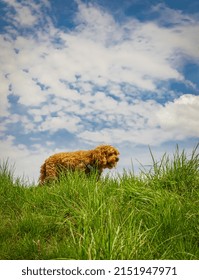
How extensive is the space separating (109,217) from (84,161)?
3.07 metres

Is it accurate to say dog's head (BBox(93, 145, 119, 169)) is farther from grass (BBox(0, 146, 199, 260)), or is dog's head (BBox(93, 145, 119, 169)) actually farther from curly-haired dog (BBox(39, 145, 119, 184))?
grass (BBox(0, 146, 199, 260))

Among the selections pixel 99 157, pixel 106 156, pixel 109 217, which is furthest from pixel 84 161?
pixel 109 217

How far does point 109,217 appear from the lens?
12.8ft

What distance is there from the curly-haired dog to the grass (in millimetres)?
327

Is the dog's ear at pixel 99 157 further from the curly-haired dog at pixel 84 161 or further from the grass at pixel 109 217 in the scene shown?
the grass at pixel 109 217

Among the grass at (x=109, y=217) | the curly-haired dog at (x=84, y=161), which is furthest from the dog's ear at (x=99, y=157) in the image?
the grass at (x=109, y=217)

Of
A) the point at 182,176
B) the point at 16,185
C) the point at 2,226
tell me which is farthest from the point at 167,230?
the point at 16,185

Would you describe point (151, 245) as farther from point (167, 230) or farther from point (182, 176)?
point (182, 176)

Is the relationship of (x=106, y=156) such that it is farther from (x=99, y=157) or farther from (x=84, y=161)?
(x=84, y=161)

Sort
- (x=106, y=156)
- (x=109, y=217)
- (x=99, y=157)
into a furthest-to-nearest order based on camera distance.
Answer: (x=106, y=156) → (x=99, y=157) → (x=109, y=217)

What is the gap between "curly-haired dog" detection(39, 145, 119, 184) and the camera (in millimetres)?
6875

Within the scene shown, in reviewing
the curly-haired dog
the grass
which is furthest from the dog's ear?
the grass

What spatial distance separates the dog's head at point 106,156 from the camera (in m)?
6.86

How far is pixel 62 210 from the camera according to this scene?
5.23 metres
